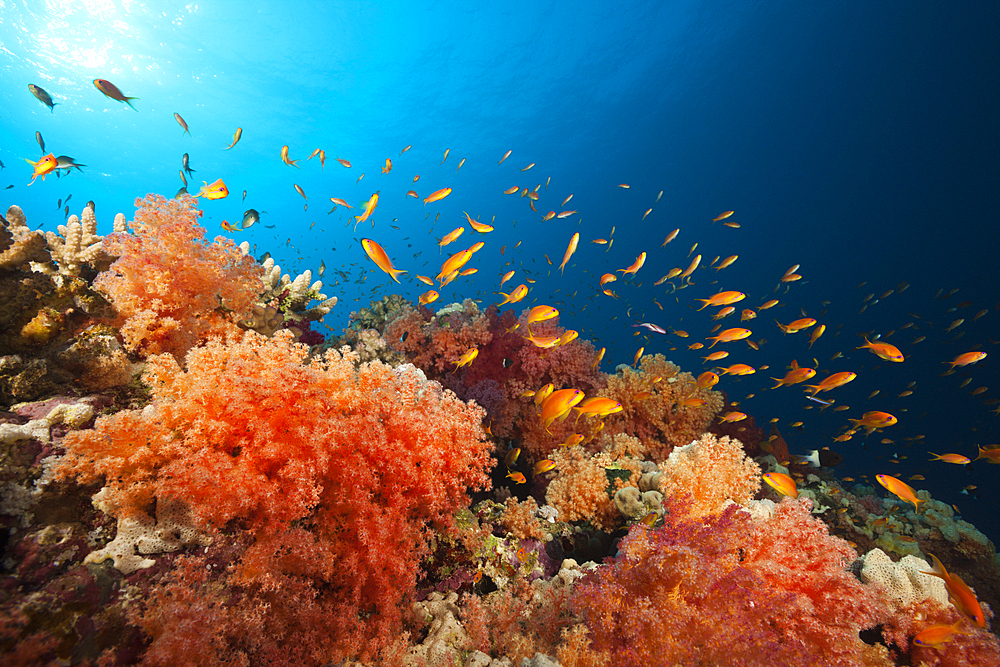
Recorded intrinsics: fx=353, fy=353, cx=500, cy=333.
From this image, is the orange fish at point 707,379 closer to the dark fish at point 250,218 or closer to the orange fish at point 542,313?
the orange fish at point 542,313

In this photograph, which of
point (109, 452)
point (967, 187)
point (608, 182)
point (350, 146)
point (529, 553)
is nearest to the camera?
point (109, 452)

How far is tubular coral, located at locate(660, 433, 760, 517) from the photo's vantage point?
350 centimetres

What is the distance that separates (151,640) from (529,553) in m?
2.54

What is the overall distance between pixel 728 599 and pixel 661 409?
174 inches

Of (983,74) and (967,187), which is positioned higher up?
(983,74)

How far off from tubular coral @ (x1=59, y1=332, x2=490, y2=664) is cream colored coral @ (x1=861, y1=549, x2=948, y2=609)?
3844 mm

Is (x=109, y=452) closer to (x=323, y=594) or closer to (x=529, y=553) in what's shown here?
(x=323, y=594)

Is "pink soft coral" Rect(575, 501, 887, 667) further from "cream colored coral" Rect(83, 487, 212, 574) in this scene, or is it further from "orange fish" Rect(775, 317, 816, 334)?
"orange fish" Rect(775, 317, 816, 334)

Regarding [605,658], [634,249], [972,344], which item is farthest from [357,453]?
[634,249]

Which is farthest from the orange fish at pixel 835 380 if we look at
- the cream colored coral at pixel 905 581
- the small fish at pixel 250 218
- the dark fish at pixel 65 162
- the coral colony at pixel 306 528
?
the dark fish at pixel 65 162

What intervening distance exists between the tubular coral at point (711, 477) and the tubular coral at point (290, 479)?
230 cm

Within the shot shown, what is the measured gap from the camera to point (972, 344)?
35.3 metres

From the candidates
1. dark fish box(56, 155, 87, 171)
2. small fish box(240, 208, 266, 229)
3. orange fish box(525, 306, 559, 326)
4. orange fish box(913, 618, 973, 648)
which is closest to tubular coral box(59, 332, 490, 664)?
orange fish box(525, 306, 559, 326)

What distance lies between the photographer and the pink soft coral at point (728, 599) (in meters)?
2.02
